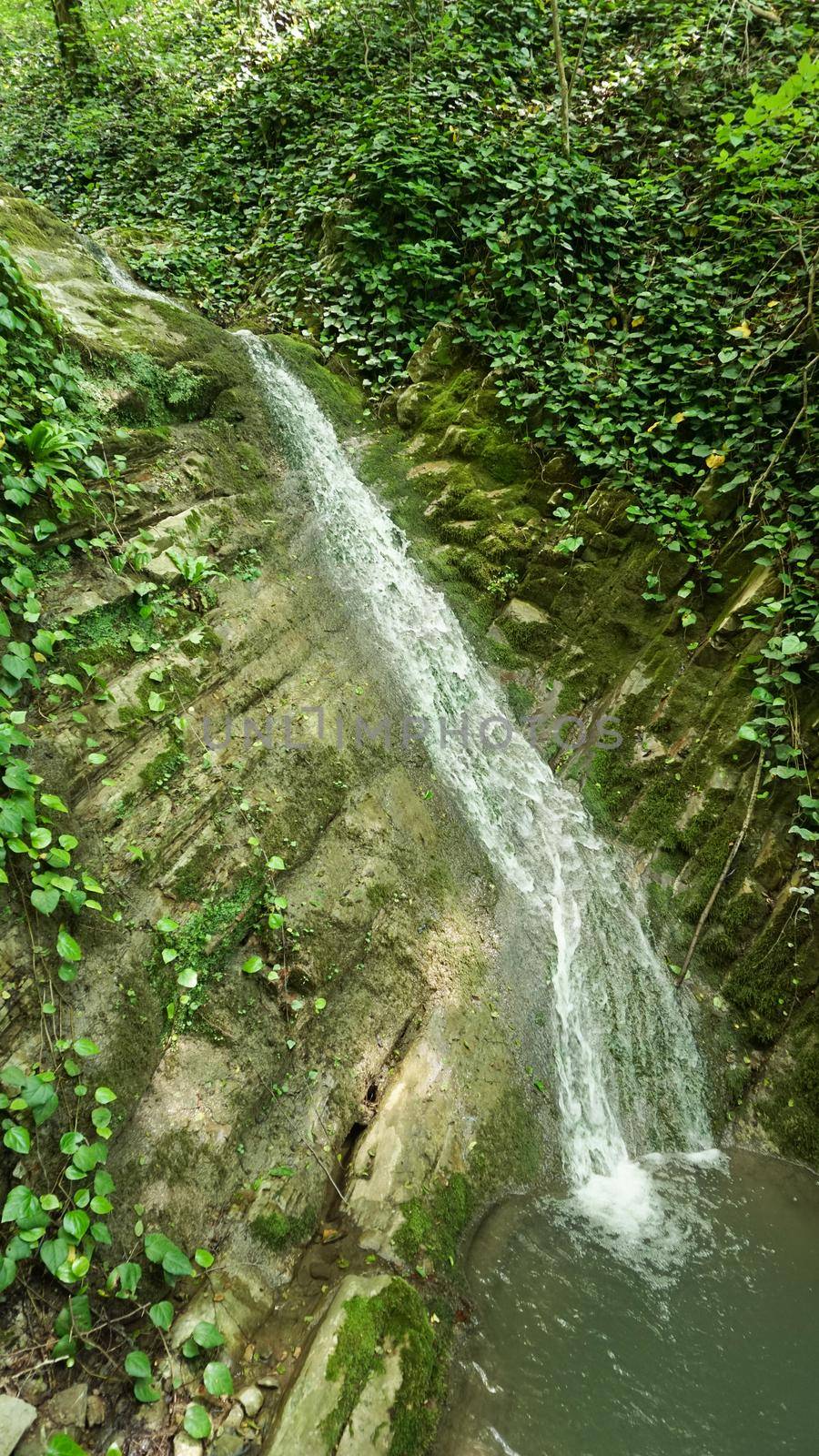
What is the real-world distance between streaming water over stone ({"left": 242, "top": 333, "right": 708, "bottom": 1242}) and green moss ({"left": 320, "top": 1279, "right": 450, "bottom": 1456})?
1.20 metres

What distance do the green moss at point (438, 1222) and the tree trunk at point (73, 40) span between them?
16.2 meters

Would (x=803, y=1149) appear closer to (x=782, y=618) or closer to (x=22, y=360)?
(x=782, y=618)

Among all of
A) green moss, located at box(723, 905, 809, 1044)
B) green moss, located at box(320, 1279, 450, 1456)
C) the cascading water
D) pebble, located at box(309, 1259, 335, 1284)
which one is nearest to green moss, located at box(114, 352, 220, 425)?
the cascading water

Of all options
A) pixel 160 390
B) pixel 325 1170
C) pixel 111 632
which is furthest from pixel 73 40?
pixel 325 1170

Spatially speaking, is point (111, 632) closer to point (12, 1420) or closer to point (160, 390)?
point (160, 390)

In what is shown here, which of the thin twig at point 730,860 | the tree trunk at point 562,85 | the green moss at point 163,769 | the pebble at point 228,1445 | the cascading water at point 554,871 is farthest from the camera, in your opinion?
the tree trunk at point 562,85

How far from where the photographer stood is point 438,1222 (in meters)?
3.38

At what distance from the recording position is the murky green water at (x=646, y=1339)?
2770mm

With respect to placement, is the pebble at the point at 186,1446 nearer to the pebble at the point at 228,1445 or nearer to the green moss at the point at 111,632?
the pebble at the point at 228,1445

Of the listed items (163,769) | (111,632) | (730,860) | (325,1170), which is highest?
(730,860)

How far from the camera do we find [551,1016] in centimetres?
443

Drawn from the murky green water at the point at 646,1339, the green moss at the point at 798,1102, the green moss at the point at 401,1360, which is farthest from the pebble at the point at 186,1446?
the green moss at the point at 798,1102

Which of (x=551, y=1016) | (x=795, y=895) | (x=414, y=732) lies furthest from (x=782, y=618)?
(x=551, y=1016)

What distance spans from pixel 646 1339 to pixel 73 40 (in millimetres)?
17618
